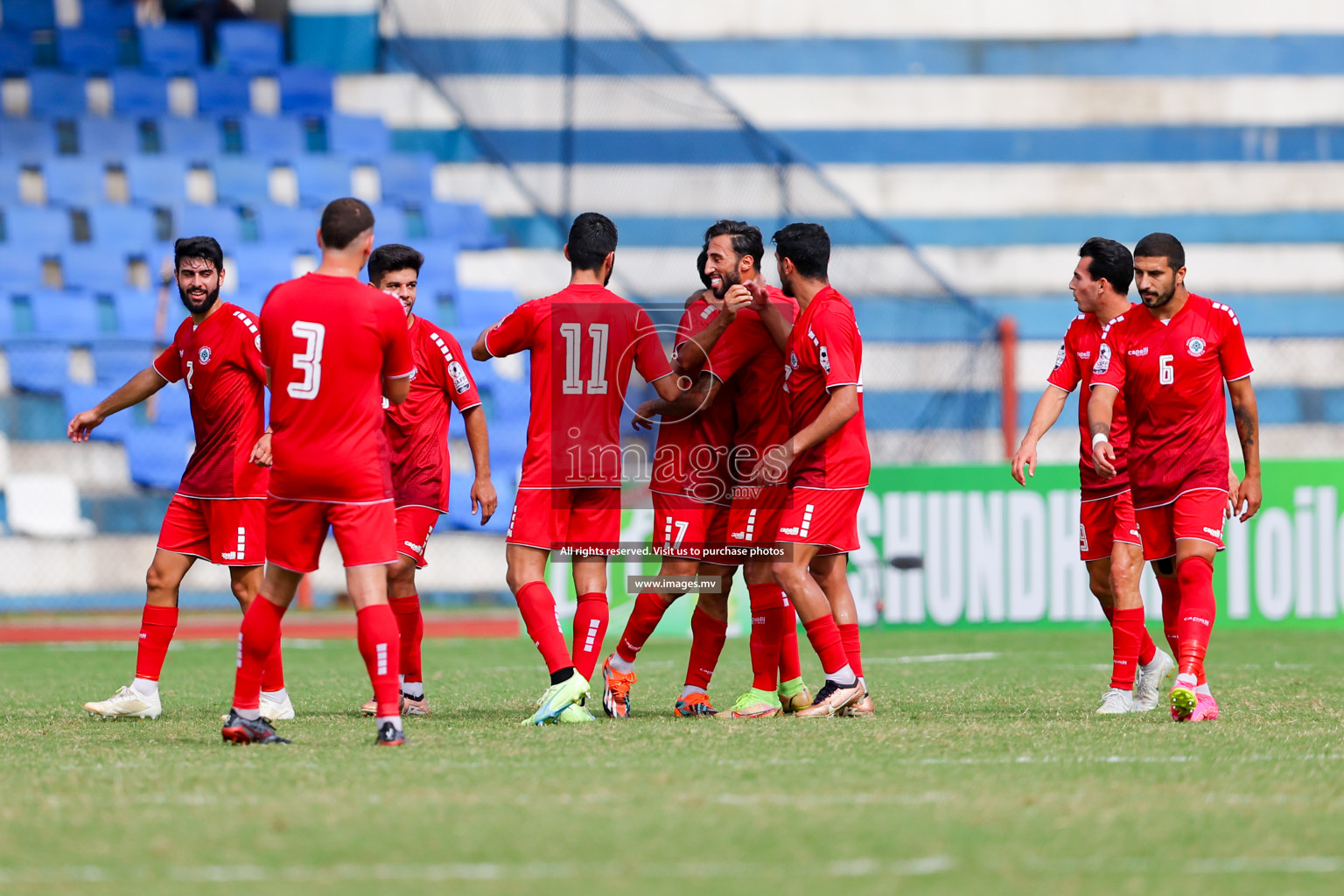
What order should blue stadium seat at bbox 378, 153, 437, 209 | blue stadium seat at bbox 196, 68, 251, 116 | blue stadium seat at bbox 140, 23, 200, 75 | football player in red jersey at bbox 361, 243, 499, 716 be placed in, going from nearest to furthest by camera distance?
1. football player in red jersey at bbox 361, 243, 499, 716
2. blue stadium seat at bbox 378, 153, 437, 209
3. blue stadium seat at bbox 196, 68, 251, 116
4. blue stadium seat at bbox 140, 23, 200, 75

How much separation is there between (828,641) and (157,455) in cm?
1058

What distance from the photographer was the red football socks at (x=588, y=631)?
660 centimetres

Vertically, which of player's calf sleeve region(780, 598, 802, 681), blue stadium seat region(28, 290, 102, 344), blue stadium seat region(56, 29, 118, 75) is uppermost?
blue stadium seat region(56, 29, 118, 75)

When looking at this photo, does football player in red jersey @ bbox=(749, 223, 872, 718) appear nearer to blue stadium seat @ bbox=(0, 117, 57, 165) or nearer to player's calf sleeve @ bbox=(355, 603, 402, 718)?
player's calf sleeve @ bbox=(355, 603, 402, 718)

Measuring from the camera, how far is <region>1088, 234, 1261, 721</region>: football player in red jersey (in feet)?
21.9

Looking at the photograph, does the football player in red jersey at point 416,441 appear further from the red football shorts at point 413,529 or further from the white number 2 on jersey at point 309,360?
the white number 2 on jersey at point 309,360

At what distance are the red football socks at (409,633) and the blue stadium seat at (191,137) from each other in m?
13.3

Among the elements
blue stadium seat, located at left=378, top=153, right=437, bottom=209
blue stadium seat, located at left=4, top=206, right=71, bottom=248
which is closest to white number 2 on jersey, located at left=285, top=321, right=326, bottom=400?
blue stadium seat, located at left=4, top=206, right=71, bottom=248

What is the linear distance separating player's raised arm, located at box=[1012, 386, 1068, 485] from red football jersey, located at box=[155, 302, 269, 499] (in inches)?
142

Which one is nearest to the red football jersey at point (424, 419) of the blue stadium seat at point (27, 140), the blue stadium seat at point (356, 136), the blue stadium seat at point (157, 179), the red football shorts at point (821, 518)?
→ the red football shorts at point (821, 518)

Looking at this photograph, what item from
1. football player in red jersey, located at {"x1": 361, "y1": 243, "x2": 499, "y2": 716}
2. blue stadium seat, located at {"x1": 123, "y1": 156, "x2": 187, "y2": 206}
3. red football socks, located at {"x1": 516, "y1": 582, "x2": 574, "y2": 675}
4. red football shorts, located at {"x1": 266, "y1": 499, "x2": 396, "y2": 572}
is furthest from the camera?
blue stadium seat, located at {"x1": 123, "y1": 156, "x2": 187, "y2": 206}

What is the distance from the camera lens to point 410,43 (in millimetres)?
19859

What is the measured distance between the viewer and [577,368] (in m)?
6.68

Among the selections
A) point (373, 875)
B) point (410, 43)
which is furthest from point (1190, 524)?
point (410, 43)
